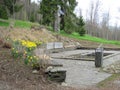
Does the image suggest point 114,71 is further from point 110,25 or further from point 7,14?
point 110,25

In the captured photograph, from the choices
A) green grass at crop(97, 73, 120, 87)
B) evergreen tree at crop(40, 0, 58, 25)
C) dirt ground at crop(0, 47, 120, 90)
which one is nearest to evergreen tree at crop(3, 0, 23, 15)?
evergreen tree at crop(40, 0, 58, 25)

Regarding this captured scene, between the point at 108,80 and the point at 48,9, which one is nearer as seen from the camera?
the point at 108,80

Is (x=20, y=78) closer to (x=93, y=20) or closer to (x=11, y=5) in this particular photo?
(x=11, y=5)

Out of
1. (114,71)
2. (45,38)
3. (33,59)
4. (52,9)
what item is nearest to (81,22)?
(52,9)

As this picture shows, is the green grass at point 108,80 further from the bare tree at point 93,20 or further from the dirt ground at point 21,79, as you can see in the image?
the bare tree at point 93,20

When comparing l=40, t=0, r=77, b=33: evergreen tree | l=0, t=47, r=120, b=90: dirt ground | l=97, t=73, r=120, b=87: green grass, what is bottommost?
l=97, t=73, r=120, b=87: green grass

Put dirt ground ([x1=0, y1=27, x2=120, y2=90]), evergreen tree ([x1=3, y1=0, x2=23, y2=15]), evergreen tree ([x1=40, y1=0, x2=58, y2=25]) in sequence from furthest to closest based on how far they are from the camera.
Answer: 1. evergreen tree ([x1=40, y1=0, x2=58, y2=25])
2. evergreen tree ([x1=3, y1=0, x2=23, y2=15])
3. dirt ground ([x1=0, y1=27, x2=120, y2=90])

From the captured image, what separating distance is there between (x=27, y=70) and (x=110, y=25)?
57.3 metres

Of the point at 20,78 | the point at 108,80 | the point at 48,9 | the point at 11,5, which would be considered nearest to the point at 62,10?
the point at 48,9

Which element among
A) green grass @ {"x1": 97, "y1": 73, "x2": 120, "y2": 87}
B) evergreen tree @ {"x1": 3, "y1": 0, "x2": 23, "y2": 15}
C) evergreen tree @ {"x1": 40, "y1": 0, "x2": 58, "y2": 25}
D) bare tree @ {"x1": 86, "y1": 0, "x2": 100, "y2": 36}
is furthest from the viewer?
bare tree @ {"x1": 86, "y1": 0, "x2": 100, "y2": 36}

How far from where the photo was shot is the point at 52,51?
1858 cm

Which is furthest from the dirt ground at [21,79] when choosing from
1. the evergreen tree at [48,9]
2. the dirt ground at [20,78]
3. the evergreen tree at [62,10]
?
the evergreen tree at [62,10]

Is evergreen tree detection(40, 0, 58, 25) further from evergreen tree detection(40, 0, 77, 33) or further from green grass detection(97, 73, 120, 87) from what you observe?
green grass detection(97, 73, 120, 87)

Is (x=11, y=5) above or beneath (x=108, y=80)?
above
